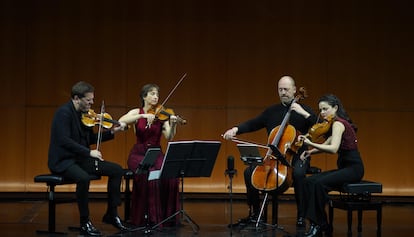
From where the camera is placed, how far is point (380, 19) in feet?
28.4

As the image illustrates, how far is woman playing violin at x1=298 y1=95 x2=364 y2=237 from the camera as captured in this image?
5.67 metres

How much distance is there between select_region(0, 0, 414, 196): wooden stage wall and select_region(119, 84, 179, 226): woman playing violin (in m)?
2.37

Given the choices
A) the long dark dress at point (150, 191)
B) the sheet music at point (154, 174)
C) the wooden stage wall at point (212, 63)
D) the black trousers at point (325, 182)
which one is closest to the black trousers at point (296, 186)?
the black trousers at point (325, 182)

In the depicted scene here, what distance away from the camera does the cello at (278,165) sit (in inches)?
226

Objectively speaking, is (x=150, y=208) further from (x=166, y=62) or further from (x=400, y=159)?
(x=400, y=159)

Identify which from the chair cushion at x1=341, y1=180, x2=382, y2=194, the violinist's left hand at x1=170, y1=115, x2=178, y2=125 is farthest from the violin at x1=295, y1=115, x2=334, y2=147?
the violinist's left hand at x1=170, y1=115, x2=178, y2=125

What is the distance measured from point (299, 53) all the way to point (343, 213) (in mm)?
2174

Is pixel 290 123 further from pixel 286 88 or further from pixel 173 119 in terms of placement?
pixel 173 119

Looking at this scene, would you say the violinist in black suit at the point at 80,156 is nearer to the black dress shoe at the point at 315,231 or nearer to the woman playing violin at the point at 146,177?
the woman playing violin at the point at 146,177

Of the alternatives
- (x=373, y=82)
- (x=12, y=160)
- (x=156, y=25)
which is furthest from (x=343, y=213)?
(x=12, y=160)

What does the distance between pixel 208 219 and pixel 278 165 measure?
1.40 metres

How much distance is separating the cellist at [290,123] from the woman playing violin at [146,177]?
0.61 metres

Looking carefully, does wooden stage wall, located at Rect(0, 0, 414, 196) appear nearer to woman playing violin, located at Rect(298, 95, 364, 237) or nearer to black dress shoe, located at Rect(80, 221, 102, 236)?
woman playing violin, located at Rect(298, 95, 364, 237)

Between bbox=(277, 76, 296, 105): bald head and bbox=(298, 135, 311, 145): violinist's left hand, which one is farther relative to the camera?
bbox=(277, 76, 296, 105): bald head
